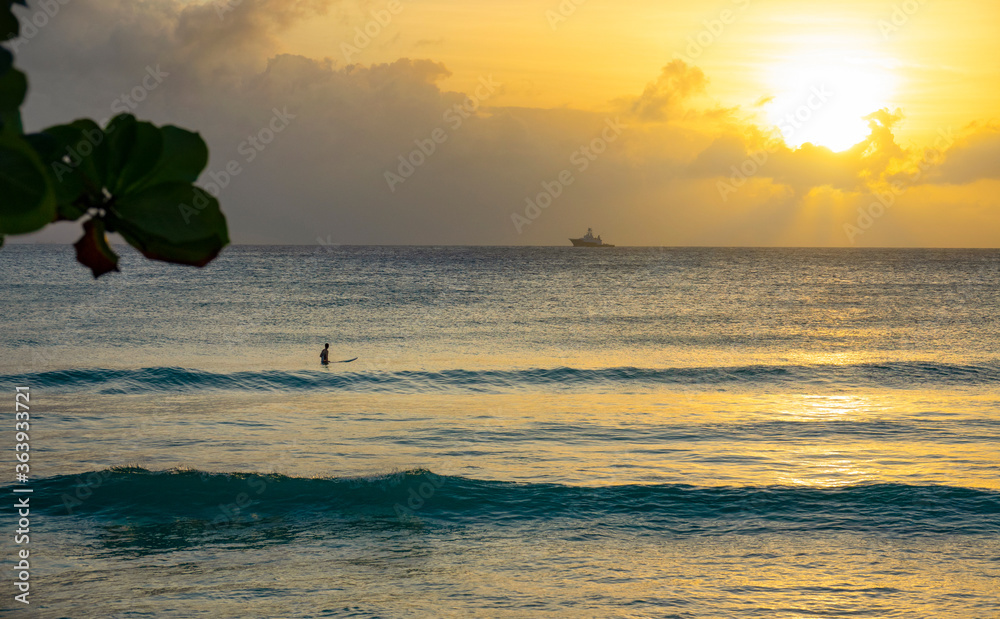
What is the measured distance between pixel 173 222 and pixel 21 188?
0.55ft

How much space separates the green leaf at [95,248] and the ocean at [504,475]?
31.0ft

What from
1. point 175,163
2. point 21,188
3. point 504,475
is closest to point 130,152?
point 175,163

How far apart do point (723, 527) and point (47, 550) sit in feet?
34.6

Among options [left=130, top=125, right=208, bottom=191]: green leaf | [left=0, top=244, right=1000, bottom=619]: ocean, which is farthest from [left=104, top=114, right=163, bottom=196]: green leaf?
[left=0, top=244, right=1000, bottom=619]: ocean

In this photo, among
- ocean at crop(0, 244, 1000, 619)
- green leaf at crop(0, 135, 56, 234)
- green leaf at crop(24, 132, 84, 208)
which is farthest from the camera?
ocean at crop(0, 244, 1000, 619)

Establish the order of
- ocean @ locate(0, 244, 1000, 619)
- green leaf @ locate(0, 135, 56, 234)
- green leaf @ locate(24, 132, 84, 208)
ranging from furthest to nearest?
ocean @ locate(0, 244, 1000, 619) < green leaf @ locate(24, 132, 84, 208) < green leaf @ locate(0, 135, 56, 234)

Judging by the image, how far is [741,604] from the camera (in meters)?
9.80

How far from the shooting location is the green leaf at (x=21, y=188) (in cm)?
63

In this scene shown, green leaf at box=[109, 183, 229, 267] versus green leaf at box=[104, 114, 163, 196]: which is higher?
green leaf at box=[104, 114, 163, 196]

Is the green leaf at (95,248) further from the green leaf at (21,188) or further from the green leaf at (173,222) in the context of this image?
the green leaf at (21,188)

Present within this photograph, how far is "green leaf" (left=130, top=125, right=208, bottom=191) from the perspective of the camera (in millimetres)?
795

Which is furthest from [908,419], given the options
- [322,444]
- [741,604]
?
[322,444]

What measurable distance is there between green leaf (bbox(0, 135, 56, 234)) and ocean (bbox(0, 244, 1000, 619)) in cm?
962

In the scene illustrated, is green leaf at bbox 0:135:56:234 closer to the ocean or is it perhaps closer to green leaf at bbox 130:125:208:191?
green leaf at bbox 130:125:208:191
